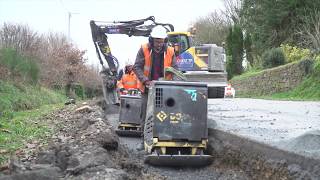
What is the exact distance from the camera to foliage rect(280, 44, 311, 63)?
28.2 m

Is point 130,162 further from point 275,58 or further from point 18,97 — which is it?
point 275,58

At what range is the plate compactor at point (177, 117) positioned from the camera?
7762 mm

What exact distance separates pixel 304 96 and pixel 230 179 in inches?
636

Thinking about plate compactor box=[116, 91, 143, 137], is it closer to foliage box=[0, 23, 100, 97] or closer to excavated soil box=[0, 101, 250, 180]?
excavated soil box=[0, 101, 250, 180]

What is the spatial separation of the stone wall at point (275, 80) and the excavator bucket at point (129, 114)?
14112 millimetres

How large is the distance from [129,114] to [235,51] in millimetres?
28305

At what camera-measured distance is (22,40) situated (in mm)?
30359

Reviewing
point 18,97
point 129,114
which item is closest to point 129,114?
point 129,114

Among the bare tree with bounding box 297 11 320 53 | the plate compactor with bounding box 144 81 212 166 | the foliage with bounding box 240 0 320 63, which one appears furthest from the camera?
the foliage with bounding box 240 0 320 63

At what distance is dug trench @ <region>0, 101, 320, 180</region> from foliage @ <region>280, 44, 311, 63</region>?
2038cm

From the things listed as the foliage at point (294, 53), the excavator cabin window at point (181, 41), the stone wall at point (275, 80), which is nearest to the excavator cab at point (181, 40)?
the excavator cabin window at point (181, 41)

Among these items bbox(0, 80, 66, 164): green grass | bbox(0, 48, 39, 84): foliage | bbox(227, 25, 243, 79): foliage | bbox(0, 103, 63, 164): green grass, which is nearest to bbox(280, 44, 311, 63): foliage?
bbox(227, 25, 243, 79): foliage

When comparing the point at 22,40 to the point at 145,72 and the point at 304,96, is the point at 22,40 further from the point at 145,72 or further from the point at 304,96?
the point at 145,72

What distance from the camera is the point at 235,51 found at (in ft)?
129
